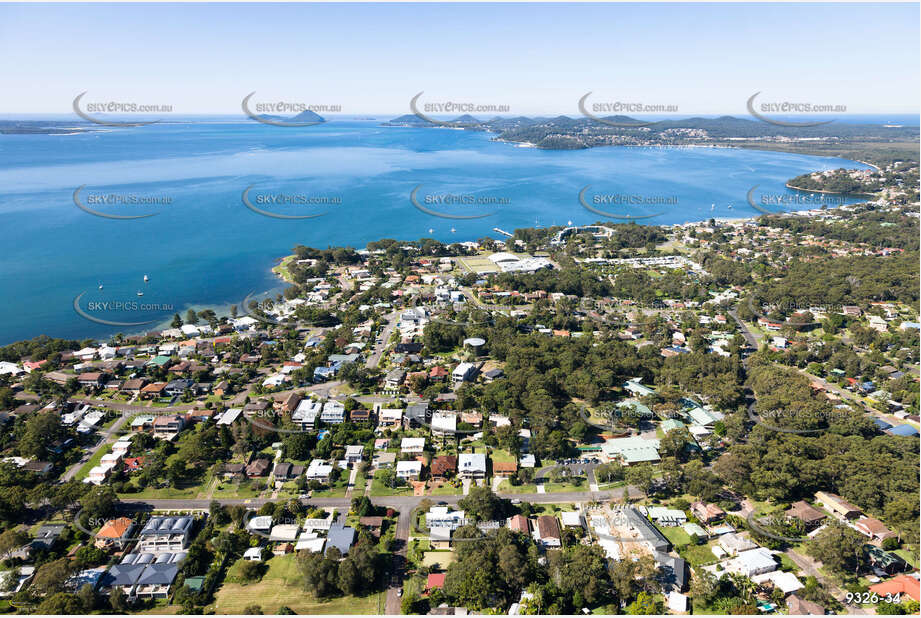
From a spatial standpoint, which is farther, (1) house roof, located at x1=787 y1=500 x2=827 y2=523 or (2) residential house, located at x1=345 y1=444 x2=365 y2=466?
(2) residential house, located at x1=345 y1=444 x2=365 y2=466

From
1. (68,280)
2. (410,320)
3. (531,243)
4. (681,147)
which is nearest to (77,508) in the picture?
(410,320)

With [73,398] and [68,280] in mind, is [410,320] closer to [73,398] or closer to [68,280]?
[73,398]

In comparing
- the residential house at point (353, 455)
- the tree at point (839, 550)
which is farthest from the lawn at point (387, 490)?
the tree at point (839, 550)

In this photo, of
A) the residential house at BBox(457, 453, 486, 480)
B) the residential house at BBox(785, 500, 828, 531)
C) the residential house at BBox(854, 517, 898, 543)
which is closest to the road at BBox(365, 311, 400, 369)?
the residential house at BBox(457, 453, 486, 480)

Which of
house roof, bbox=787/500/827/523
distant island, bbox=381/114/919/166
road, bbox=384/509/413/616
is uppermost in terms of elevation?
distant island, bbox=381/114/919/166

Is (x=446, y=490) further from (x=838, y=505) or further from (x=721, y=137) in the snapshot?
(x=721, y=137)

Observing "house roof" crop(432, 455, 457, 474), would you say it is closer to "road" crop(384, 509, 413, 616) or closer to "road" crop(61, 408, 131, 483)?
"road" crop(384, 509, 413, 616)
